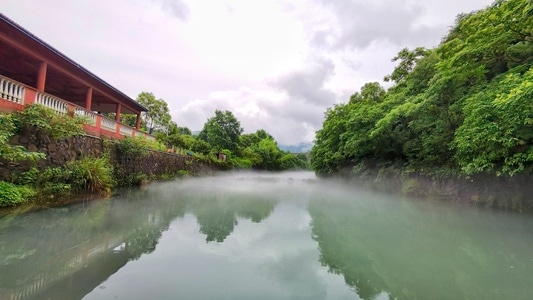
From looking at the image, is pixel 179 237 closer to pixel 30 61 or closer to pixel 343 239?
pixel 343 239

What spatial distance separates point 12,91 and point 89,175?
2.47m

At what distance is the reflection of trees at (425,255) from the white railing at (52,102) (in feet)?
23.8

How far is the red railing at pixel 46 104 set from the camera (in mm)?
6188

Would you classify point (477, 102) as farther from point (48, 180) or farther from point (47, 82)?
point (47, 82)

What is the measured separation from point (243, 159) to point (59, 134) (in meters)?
27.9

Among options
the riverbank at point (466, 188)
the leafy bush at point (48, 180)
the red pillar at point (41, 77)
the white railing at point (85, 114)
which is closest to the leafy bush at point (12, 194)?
the leafy bush at point (48, 180)

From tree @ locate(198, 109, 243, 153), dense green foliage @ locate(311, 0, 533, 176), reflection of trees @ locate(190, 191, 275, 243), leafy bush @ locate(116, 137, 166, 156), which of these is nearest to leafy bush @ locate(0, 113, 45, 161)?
reflection of trees @ locate(190, 191, 275, 243)

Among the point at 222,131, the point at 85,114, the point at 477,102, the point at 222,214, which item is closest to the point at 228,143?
the point at 222,131

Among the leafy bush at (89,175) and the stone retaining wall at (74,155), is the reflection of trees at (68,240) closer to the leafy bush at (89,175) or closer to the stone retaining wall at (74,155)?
the leafy bush at (89,175)

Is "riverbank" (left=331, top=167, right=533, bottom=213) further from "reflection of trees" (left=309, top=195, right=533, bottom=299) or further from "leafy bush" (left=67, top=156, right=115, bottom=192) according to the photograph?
"leafy bush" (left=67, top=156, right=115, bottom=192)

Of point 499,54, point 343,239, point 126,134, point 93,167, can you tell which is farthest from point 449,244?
point 126,134

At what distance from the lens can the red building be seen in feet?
21.7

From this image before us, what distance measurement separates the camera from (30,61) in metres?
9.14

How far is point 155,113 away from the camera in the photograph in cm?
2595
